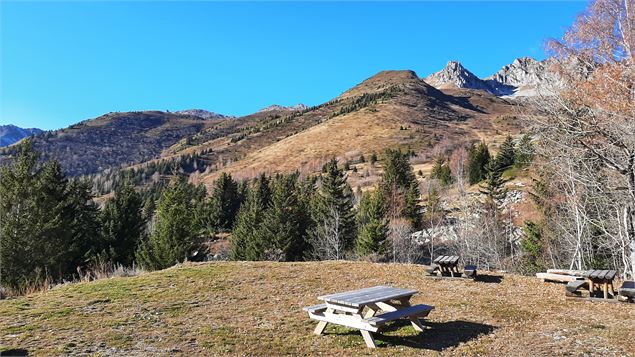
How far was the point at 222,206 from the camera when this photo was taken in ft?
211

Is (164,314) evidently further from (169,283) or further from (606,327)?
(606,327)

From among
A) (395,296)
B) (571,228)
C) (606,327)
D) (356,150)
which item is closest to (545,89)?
(606,327)

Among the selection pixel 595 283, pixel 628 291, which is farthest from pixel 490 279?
pixel 628 291

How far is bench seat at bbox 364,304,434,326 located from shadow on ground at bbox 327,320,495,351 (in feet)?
1.24

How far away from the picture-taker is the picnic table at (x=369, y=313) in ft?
25.0

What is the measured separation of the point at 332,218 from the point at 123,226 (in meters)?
19.4

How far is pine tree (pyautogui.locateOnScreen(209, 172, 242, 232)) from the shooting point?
2509 inches

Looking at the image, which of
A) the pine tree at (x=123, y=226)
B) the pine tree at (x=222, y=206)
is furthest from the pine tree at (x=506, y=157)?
the pine tree at (x=123, y=226)

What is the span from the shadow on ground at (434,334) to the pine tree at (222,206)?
187 feet

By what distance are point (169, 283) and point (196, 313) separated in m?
3.80

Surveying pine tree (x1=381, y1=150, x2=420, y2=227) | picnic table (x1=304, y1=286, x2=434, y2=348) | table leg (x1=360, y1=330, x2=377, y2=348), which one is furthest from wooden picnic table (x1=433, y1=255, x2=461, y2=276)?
pine tree (x1=381, y1=150, x2=420, y2=227)

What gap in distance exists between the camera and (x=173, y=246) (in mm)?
27281

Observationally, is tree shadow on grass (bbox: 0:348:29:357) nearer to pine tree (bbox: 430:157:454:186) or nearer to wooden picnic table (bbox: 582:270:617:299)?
wooden picnic table (bbox: 582:270:617:299)

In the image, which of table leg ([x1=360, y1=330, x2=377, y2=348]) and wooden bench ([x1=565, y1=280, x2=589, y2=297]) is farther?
wooden bench ([x1=565, y1=280, x2=589, y2=297])
